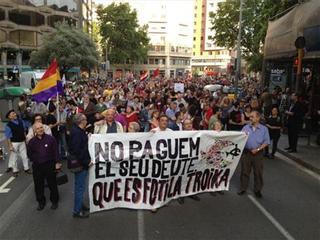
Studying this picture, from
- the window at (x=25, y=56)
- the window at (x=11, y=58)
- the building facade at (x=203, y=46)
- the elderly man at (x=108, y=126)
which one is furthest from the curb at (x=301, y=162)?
the building facade at (x=203, y=46)

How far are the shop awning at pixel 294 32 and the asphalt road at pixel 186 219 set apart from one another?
7.97 metres

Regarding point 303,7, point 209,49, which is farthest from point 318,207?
point 209,49

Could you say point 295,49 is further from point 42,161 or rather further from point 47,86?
point 42,161

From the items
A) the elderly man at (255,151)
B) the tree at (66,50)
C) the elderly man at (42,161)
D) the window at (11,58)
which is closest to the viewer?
the elderly man at (42,161)

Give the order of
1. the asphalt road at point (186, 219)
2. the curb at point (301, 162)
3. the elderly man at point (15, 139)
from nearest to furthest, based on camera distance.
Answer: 1. the asphalt road at point (186, 219)
2. the elderly man at point (15, 139)
3. the curb at point (301, 162)

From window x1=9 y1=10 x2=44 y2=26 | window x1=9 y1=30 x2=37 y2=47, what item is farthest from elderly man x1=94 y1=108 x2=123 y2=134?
window x1=9 y1=30 x2=37 y2=47

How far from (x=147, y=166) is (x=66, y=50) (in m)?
40.2

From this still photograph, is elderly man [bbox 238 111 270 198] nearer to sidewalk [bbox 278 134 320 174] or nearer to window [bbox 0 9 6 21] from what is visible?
sidewalk [bbox 278 134 320 174]

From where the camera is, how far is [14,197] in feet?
29.2

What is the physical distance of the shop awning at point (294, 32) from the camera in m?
15.8

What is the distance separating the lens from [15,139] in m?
10.9

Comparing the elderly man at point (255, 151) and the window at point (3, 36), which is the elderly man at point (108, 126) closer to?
the elderly man at point (255, 151)

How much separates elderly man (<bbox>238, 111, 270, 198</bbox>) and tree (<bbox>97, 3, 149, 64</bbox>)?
3212 inches

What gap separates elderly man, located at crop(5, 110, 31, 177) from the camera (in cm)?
1084
